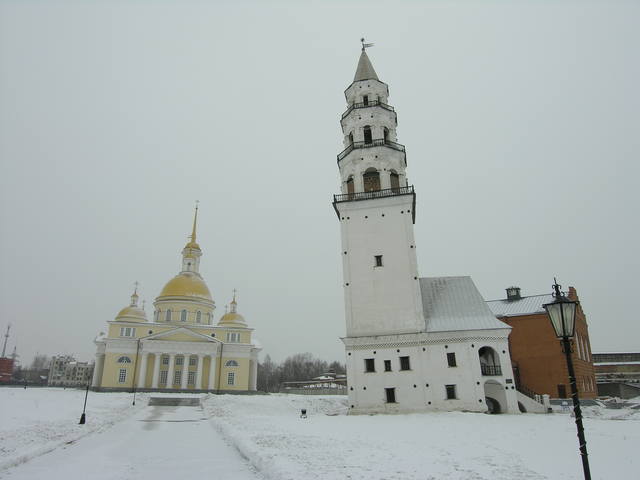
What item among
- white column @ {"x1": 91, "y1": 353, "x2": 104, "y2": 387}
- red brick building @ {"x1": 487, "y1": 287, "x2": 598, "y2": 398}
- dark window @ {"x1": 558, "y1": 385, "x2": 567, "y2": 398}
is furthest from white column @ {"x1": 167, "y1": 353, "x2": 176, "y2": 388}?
dark window @ {"x1": 558, "y1": 385, "x2": 567, "y2": 398}

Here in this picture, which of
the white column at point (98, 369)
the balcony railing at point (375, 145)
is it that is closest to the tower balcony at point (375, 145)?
the balcony railing at point (375, 145)

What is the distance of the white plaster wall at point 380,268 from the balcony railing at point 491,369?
214 inches

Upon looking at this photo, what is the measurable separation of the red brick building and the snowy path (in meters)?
31.2

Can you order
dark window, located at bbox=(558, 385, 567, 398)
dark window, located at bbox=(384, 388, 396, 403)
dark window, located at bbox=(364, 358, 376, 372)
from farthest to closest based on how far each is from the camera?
1. dark window, located at bbox=(558, 385, 567, 398)
2. dark window, located at bbox=(364, 358, 376, 372)
3. dark window, located at bbox=(384, 388, 396, 403)

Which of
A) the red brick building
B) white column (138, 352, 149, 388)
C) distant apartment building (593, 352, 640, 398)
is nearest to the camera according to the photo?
the red brick building

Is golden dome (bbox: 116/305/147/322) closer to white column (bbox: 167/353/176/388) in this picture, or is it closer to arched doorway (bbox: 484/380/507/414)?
white column (bbox: 167/353/176/388)

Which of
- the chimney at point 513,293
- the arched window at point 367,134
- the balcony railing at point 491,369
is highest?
the arched window at point 367,134

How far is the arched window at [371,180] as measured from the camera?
34.0 meters

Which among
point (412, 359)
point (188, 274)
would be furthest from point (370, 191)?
point (188, 274)

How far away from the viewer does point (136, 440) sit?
53.9 ft

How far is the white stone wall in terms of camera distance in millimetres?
27969

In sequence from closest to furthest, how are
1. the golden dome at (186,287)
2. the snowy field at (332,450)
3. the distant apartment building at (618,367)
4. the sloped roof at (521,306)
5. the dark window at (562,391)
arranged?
1. the snowy field at (332,450)
2. the dark window at (562,391)
3. the sloped roof at (521,306)
4. the distant apartment building at (618,367)
5. the golden dome at (186,287)

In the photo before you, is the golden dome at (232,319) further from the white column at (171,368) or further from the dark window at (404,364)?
the dark window at (404,364)

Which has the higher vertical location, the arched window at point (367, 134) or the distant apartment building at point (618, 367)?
the arched window at point (367, 134)
